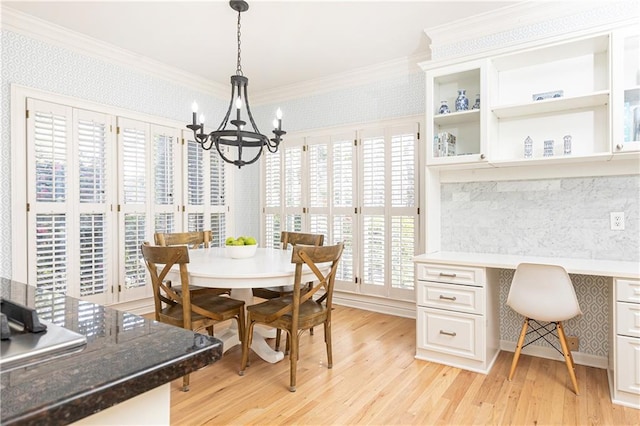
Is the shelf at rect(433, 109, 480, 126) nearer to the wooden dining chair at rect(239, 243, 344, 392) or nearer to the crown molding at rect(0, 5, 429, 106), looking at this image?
the crown molding at rect(0, 5, 429, 106)

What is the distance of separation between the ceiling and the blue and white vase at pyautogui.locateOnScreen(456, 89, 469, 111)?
0.64 metres

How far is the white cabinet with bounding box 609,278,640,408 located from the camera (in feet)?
7.30

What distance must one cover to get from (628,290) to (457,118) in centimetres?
172

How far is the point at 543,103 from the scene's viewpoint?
2779 mm

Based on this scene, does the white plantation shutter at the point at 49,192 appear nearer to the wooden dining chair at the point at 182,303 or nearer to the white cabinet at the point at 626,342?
the wooden dining chair at the point at 182,303

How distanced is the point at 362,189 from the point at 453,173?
122 centimetres

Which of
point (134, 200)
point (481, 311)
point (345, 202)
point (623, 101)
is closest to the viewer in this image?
point (623, 101)

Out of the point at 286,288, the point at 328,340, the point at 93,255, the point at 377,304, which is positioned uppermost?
the point at 93,255

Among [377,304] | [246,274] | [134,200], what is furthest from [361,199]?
[134,200]

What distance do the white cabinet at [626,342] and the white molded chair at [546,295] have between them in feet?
0.68

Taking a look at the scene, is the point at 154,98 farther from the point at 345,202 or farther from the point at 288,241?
the point at 345,202

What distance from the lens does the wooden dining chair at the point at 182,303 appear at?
7.77 ft

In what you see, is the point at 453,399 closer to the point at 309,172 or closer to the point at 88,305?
the point at 88,305

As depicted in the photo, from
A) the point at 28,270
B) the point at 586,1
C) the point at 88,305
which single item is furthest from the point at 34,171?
the point at 586,1
